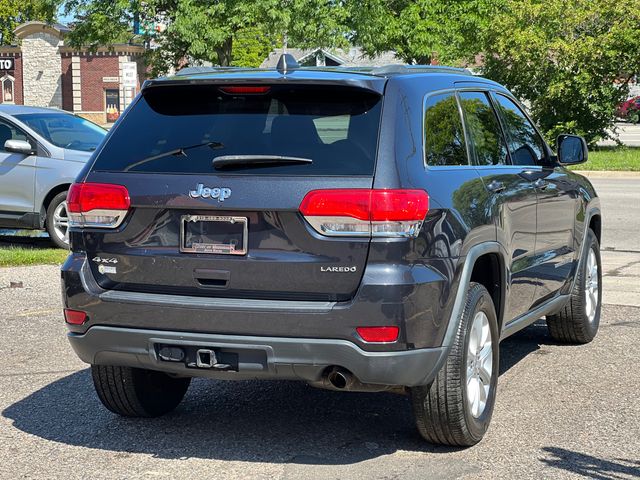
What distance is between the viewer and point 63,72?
73312mm

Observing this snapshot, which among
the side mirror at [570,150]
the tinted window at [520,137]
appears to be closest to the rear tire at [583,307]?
the side mirror at [570,150]

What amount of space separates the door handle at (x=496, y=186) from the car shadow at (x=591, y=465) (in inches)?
52.6

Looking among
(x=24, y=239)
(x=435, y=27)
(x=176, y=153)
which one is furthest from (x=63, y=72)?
(x=176, y=153)

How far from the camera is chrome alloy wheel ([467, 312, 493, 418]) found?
517 centimetres

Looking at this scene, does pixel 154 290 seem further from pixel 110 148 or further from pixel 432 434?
pixel 432 434

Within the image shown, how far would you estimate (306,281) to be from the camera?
4.63 metres

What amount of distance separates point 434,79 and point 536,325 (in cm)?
345

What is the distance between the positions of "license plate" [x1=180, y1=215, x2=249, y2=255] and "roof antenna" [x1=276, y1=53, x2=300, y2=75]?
86 centimetres

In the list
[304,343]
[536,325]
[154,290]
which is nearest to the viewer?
[304,343]

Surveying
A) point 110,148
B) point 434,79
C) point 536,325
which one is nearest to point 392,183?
point 434,79

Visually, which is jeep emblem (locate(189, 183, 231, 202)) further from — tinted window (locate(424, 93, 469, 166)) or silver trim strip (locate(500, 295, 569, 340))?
silver trim strip (locate(500, 295, 569, 340))

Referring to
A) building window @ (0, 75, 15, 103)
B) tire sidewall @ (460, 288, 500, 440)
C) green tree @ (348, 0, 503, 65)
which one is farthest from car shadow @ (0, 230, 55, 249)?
building window @ (0, 75, 15, 103)

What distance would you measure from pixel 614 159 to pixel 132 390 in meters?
23.6

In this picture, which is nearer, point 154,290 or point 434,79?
point 154,290
